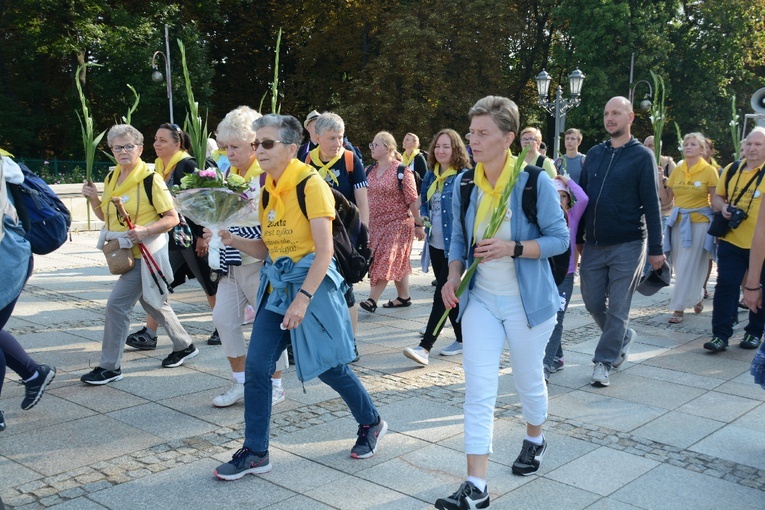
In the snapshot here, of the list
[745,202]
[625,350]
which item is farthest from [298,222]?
[745,202]

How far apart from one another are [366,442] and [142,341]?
10.7ft

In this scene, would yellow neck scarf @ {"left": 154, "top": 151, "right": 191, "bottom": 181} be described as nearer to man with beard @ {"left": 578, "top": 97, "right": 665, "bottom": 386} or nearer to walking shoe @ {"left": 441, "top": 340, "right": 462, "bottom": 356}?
walking shoe @ {"left": 441, "top": 340, "right": 462, "bottom": 356}

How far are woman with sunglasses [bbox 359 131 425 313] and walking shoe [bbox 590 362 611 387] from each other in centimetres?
302

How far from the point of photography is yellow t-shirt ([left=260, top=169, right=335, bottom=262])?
403 cm

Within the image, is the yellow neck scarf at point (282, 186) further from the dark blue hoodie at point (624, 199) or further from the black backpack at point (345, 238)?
the dark blue hoodie at point (624, 199)

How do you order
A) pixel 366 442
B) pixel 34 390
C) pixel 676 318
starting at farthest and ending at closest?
pixel 676 318 → pixel 34 390 → pixel 366 442

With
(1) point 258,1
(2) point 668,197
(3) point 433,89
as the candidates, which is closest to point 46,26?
(1) point 258,1

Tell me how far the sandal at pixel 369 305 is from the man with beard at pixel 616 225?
9.97ft

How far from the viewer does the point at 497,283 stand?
3.90 meters

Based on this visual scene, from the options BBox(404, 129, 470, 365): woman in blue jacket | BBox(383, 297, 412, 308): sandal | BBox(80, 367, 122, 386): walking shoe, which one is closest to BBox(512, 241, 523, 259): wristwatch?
BBox(404, 129, 470, 365): woman in blue jacket

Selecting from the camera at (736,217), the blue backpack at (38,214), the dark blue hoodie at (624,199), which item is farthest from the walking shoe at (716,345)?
the blue backpack at (38,214)

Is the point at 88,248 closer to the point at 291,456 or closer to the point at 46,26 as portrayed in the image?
the point at 291,456

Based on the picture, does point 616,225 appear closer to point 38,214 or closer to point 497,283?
point 497,283

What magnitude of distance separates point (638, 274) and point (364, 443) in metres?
2.68
